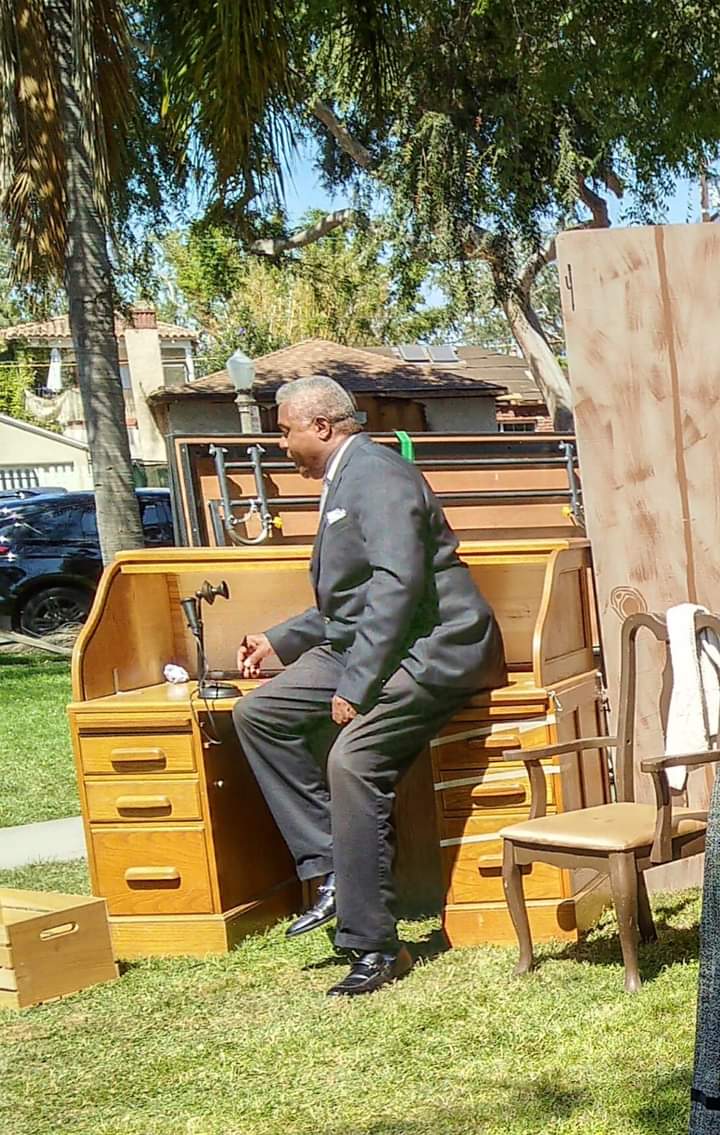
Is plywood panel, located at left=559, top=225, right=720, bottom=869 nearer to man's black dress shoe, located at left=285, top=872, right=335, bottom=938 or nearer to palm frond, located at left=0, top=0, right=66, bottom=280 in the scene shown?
man's black dress shoe, located at left=285, top=872, right=335, bottom=938

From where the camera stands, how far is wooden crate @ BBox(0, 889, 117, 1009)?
471 centimetres

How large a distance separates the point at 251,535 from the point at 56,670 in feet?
26.8

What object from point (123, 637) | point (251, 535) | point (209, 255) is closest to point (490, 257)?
point (209, 255)

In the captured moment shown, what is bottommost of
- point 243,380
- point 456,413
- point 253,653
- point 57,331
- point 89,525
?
point 253,653

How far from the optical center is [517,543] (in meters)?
5.22

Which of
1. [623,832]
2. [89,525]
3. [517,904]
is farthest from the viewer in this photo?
[89,525]

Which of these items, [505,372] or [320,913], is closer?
[320,913]

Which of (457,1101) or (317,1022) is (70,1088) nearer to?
(317,1022)

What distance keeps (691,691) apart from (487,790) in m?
0.82

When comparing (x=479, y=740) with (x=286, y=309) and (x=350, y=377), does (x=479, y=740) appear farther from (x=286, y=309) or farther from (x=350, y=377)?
(x=286, y=309)

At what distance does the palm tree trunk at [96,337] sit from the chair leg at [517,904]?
19.0ft

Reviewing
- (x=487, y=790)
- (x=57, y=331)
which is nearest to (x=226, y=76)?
(x=487, y=790)

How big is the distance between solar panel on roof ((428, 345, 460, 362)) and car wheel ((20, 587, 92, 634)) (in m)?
16.5

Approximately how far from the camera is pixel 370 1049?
4.02 m
